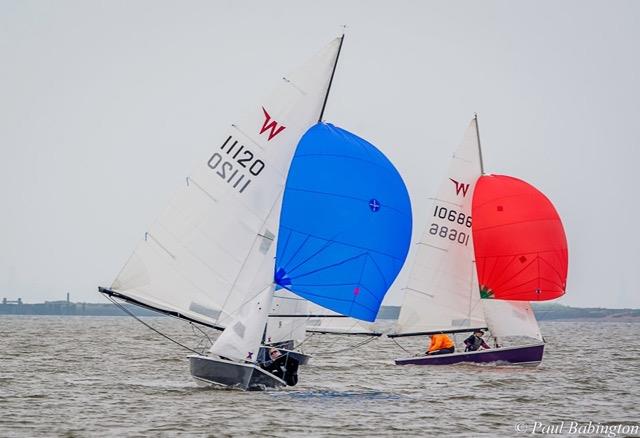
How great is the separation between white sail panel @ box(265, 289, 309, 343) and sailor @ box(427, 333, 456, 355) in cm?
509

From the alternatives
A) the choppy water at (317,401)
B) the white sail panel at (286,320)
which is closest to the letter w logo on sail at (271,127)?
the white sail panel at (286,320)

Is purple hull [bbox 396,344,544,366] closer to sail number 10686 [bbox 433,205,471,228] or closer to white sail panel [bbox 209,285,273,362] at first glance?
sail number 10686 [bbox 433,205,471,228]

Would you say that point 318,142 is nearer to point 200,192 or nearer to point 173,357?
point 200,192

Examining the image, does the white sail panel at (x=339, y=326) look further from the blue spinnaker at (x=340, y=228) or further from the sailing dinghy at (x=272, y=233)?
the blue spinnaker at (x=340, y=228)

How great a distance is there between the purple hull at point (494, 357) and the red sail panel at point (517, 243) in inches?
71.6

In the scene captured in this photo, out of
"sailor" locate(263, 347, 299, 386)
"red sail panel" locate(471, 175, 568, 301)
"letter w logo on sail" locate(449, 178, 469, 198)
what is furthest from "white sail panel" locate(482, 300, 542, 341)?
"sailor" locate(263, 347, 299, 386)

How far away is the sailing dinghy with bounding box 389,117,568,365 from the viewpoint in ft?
124

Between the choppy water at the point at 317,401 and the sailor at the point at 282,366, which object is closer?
the choppy water at the point at 317,401

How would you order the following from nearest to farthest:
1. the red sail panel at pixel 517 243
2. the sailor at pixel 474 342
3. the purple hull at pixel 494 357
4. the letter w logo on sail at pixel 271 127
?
the letter w logo on sail at pixel 271 127, the red sail panel at pixel 517 243, the purple hull at pixel 494 357, the sailor at pixel 474 342

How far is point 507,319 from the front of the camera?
38.7 metres

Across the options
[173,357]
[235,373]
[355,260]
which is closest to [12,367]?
[173,357]

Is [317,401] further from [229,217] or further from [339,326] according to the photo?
[339,326]

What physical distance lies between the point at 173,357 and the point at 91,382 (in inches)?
543

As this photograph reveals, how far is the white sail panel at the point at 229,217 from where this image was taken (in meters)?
27.7
